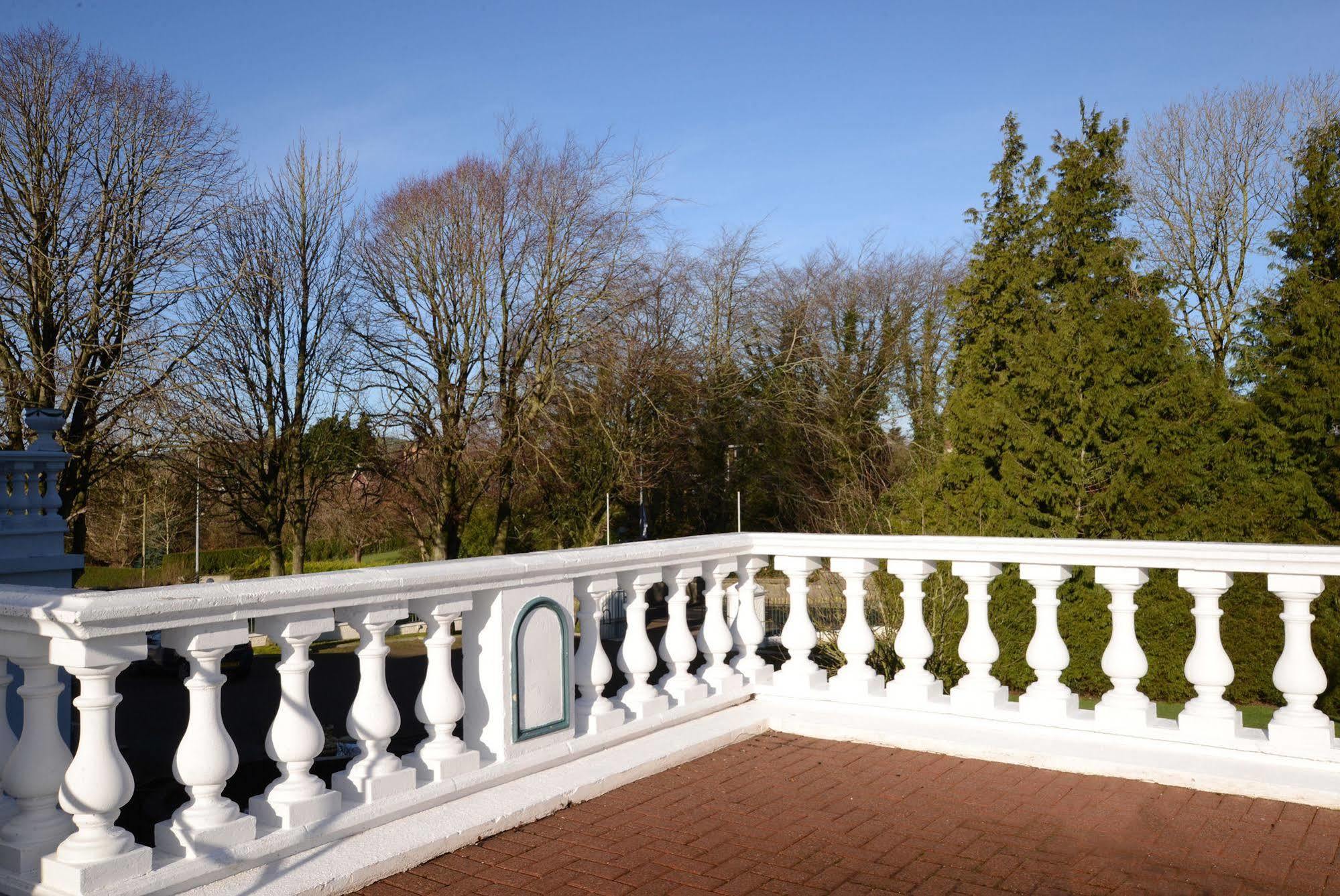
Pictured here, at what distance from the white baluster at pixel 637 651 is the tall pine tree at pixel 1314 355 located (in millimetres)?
10595

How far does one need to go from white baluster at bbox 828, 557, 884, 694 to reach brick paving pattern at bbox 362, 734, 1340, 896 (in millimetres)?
712

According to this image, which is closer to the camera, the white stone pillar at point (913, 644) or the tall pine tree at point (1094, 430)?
the white stone pillar at point (913, 644)

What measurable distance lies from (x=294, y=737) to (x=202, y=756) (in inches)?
11.1

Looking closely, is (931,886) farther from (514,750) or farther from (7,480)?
(7,480)

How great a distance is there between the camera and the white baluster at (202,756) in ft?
8.80

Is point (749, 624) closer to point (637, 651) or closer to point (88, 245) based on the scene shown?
point (637, 651)

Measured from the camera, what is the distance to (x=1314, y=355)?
12328 mm

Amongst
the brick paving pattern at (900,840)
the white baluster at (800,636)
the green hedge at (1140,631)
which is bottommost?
the green hedge at (1140,631)

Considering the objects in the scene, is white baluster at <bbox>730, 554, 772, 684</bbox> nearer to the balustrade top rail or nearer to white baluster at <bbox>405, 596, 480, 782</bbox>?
the balustrade top rail

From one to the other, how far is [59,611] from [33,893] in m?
0.73

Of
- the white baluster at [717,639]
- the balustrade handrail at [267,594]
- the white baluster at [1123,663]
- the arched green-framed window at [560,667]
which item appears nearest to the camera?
the balustrade handrail at [267,594]

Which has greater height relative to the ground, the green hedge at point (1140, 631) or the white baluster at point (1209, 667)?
the white baluster at point (1209, 667)

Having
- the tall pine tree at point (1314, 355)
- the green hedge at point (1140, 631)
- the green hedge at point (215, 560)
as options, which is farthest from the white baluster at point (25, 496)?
the green hedge at point (215, 560)

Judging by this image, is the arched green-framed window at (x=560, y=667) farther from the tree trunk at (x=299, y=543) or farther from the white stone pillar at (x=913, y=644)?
the tree trunk at (x=299, y=543)
